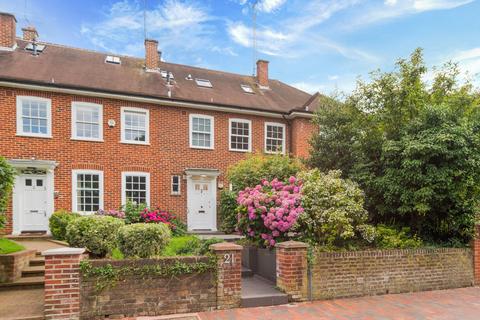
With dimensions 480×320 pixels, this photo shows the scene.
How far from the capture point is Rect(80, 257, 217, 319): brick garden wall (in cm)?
512

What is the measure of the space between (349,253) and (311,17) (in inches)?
321

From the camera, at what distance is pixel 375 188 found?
851 cm

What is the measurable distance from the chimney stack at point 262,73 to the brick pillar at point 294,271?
1438 centimetres

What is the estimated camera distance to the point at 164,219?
13023 mm

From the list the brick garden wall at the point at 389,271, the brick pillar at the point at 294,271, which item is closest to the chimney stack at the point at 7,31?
the brick pillar at the point at 294,271

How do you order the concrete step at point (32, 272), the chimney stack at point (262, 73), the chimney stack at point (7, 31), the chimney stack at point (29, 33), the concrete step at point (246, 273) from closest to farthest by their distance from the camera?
the concrete step at point (32, 272) → the concrete step at point (246, 273) → the chimney stack at point (7, 31) → the chimney stack at point (29, 33) → the chimney stack at point (262, 73)

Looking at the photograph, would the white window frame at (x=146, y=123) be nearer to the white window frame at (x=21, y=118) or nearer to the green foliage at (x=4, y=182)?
the white window frame at (x=21, y=118)

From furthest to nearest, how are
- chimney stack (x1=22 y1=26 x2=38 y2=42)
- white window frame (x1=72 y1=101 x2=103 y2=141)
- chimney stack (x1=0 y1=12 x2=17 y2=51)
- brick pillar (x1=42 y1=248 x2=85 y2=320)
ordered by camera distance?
1. chimney stack (x1=22 y1=26 x2=38 y2=42)
2. chimney stack (x1=0 y1=12 x2=17 y2=51)
3. white window frame (x1=72 y1=101 x2=103 y2=141)
4. brick pillar (x1=42 y1=248 x2=85 y2=320)

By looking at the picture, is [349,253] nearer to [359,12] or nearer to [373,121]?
[373,121]

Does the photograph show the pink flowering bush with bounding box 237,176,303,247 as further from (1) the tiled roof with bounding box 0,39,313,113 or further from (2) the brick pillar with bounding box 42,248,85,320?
(1) the tiled roof with bounding box 0,39,313,113

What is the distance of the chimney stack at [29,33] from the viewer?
52.3 ft

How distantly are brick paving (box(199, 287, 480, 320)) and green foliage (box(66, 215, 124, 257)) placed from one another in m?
2.87

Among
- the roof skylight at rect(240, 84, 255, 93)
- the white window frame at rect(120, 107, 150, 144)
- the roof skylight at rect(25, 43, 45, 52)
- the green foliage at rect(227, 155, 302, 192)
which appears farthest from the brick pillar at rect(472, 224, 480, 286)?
the roof skylight at rect(25, 43, 45, 52)

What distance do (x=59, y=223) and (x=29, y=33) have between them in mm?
11045
